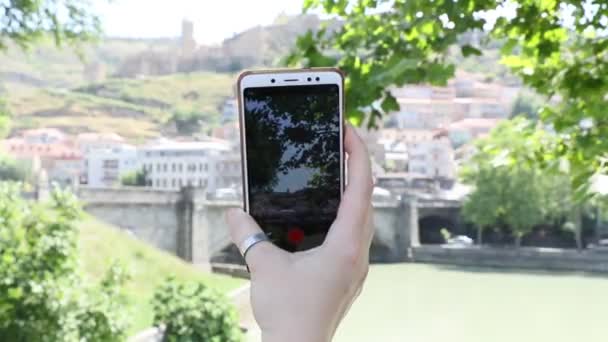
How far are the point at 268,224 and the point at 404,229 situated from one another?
648 inches

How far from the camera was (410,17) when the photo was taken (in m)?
1.36

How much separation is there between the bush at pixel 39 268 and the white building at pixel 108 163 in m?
25.5

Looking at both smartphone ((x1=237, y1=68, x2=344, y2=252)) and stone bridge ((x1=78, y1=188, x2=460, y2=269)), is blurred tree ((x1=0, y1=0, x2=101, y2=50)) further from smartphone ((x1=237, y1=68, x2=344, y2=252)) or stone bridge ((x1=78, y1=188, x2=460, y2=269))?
stone bridge ((x1=78, y1=188, x2=460, y2=269))

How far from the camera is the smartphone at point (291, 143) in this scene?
508 mm

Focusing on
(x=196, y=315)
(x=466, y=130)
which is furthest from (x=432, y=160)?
(x=196, y=315)

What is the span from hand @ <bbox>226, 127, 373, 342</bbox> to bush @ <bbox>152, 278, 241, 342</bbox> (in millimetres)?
4743

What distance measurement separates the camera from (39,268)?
9.70 feet

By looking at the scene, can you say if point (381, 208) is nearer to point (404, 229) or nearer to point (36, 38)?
point (404, 229)

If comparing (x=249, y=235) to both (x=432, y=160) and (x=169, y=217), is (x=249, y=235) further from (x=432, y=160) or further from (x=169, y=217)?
(x=432, y=160)

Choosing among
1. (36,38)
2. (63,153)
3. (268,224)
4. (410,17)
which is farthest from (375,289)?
(63,153)

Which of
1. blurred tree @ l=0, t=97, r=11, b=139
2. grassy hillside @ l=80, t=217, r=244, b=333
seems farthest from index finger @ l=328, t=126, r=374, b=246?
grassy hillside @ l=80, t=217, r=244, b=333

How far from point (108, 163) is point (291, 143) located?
29.4m

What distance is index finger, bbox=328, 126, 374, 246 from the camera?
418mm

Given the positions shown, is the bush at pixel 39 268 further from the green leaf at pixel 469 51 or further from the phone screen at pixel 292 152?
the phone screen at pixel 292 152
